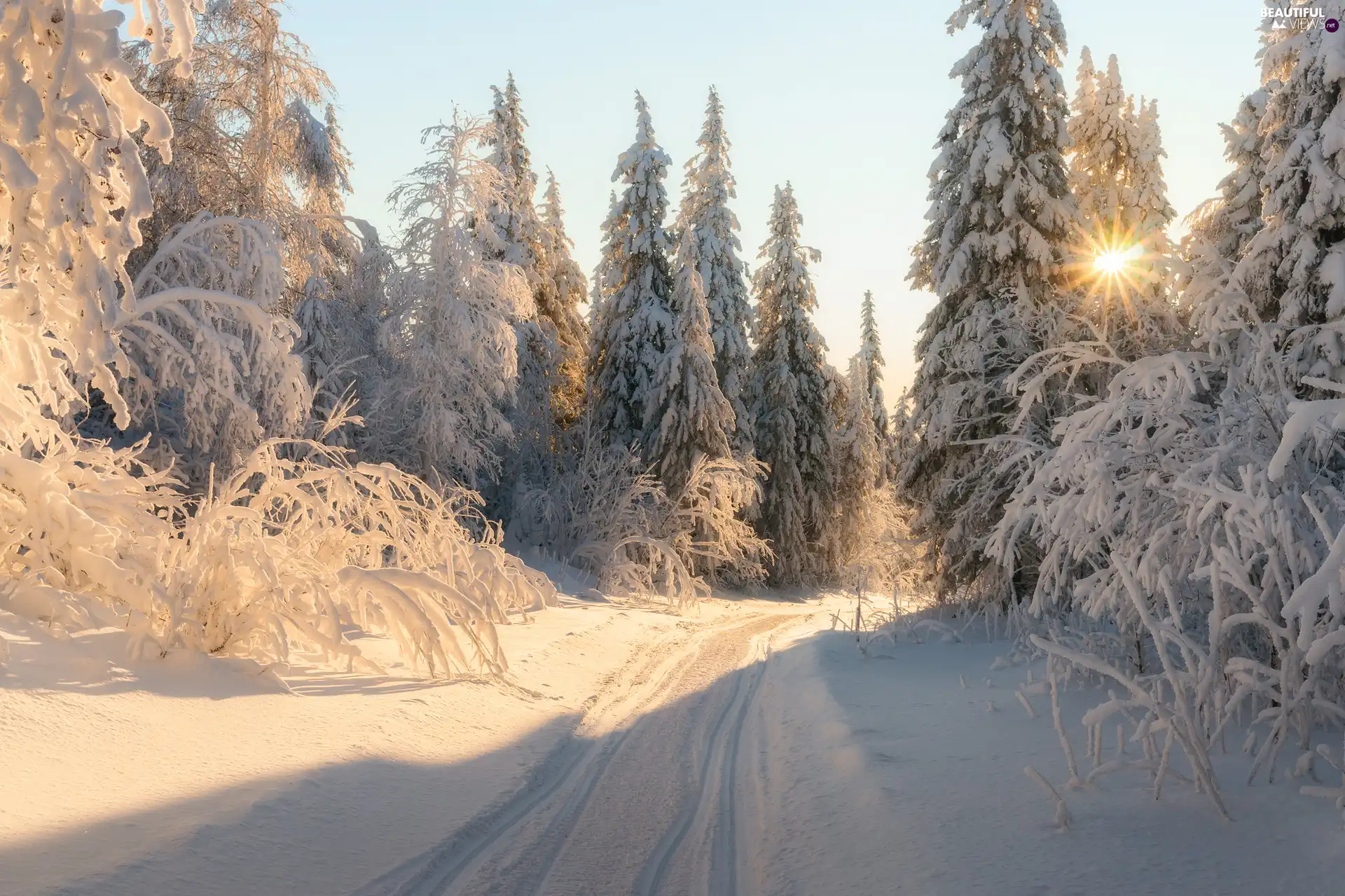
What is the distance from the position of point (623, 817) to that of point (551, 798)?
1.75ft

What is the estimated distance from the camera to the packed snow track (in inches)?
168

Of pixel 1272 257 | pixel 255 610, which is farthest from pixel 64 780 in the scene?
pixel 1272 257

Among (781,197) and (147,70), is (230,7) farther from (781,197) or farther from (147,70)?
(781,197)

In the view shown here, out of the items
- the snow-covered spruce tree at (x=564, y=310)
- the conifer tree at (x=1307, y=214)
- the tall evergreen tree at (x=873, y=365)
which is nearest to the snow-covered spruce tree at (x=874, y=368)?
the tall evergreen tree at (x=873, y=365)

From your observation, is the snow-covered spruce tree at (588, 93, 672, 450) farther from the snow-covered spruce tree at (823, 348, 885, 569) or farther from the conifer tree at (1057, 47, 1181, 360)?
the conifer tree at (1057, 47, 1181, 360)

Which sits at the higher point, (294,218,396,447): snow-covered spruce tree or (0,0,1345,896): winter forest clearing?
(294,218,396,447): snow-covered spruce tree

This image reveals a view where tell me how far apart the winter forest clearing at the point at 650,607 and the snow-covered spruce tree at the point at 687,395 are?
714cm

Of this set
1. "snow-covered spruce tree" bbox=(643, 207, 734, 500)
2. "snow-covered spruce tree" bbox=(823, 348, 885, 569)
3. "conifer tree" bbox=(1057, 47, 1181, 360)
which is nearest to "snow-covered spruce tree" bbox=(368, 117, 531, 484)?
"snow-covered spruce tree" bbox=(643, 207, 734, 500)

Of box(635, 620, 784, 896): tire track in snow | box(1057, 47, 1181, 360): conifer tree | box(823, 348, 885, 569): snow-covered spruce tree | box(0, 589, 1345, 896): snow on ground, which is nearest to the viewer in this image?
box(0, 589, 1345, 896): snow on ground

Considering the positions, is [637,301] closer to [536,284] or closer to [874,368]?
[536,284]

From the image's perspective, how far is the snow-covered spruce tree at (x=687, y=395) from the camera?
2561cm

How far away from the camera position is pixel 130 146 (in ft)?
13.4

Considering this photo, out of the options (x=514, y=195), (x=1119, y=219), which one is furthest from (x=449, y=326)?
(x=1119, y=219)

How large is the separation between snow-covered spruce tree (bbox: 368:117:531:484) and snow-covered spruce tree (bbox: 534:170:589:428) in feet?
23.5
